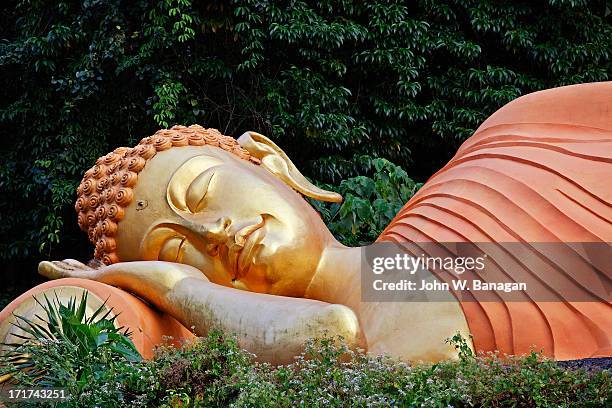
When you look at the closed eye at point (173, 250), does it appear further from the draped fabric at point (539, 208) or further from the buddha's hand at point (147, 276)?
the draped fabric at point (539, 208)

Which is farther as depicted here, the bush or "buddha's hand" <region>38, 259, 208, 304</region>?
"buddha's hand" <region>38, 259, 208, 304</region>

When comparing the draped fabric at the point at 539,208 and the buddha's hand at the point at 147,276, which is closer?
the draped fabric at the point at 539,208

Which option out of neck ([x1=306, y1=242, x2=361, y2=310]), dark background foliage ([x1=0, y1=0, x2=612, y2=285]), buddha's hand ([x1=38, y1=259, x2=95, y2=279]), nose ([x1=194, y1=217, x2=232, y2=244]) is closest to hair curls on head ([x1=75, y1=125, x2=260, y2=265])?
buddha's hand ([x1=38, y1=259, x2=95, y2=279])

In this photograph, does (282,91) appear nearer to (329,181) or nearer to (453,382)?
(329,181)

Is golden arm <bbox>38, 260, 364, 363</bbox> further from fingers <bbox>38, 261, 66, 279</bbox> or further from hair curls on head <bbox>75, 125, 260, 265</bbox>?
hair curls on head <bbox>75, 125, 260, 265</bbox>

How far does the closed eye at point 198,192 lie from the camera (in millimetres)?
4500

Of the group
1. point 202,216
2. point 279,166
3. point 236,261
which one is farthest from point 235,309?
point 279,166

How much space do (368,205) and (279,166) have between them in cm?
244

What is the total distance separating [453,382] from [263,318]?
3.11ft

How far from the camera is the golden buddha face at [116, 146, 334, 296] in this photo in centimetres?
439

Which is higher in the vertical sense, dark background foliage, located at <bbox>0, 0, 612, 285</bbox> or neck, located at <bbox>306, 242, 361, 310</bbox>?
dark background foliage, located at <bbox>0, 0, 612, 285</bbox>

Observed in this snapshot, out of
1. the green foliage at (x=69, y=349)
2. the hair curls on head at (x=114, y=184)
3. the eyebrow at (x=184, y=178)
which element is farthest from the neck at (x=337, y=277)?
the green foliage at (x=69, y=349)

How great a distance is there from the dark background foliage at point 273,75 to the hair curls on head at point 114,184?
14.4ft

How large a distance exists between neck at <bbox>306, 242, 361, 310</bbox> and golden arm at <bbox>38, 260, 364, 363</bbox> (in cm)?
40
